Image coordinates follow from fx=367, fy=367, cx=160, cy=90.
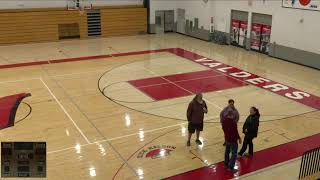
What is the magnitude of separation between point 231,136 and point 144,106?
19.8ft

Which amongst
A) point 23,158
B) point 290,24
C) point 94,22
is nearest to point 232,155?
point 23,158

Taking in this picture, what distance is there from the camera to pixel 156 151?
37.4 feet

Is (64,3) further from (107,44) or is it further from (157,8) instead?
(157,8)

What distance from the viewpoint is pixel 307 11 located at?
69.9 ft

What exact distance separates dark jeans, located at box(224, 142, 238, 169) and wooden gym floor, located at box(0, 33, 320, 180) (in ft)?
0.92

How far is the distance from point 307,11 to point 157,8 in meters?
13.8

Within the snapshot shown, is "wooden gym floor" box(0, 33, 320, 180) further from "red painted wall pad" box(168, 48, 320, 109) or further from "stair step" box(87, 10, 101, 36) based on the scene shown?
"stair step" box(87, 10, 101, 36)

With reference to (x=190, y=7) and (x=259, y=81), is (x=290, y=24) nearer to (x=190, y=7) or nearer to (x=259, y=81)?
(x=259, y=81)

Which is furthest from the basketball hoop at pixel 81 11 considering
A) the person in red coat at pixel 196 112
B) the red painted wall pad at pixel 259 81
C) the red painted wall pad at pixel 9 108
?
the person in red coat at pixel 196 112

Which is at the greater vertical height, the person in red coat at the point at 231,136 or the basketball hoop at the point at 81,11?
the basketball hoop at the point at 81,11

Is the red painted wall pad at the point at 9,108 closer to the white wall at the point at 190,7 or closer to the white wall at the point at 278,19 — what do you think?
the white wall at the point at 278,19

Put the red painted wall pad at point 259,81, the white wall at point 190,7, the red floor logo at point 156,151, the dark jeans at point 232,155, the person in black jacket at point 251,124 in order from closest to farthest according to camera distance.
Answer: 1. the dark jeans at point 232,155
2. the person in black jacket at point 251,124
3. the red floor logo at point 156,151
4. the red painted wall pad at point 259,81
5. the white wall at point 190,7

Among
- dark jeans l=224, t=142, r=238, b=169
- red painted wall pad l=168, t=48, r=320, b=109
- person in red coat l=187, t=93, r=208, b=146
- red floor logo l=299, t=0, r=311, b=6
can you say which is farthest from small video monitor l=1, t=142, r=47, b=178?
red floor logo l=299, t=0, r=311, b=6

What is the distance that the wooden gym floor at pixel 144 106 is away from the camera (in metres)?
10.7
